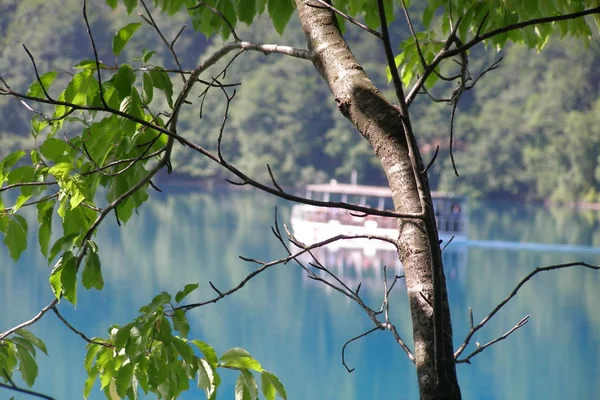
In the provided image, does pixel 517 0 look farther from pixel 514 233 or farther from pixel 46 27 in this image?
pixel 46 27

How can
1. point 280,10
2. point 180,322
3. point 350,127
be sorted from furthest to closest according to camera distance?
1. point 350,127
2. point 280,10
3. point 180,322

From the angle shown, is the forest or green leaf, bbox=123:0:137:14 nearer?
green leaf, bbox=123:0:137:14

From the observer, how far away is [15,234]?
2.34 ft

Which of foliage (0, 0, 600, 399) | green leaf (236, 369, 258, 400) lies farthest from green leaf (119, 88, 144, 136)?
green leaf (236, 369, 258, 400)

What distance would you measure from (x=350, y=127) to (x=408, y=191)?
22162 millimetres

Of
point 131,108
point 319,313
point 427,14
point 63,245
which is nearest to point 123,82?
point 131,108

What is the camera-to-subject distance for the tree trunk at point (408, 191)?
0.48m

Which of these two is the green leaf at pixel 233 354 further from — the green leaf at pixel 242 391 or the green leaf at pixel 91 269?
the green leaf at pixel 91 269

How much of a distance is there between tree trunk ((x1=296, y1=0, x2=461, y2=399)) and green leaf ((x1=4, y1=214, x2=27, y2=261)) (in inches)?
11.4

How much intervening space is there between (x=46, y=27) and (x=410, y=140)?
1044 inches

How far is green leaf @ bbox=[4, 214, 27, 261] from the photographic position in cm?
71

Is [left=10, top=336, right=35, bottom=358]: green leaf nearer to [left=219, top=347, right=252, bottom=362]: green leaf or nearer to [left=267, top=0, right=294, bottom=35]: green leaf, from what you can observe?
[left=219, top=347, right=252, bottom=362]: green leaf

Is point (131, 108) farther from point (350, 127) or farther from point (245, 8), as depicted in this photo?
point (350, 127)

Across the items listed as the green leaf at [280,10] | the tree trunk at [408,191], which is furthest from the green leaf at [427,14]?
the tree trunk at [408,191]
